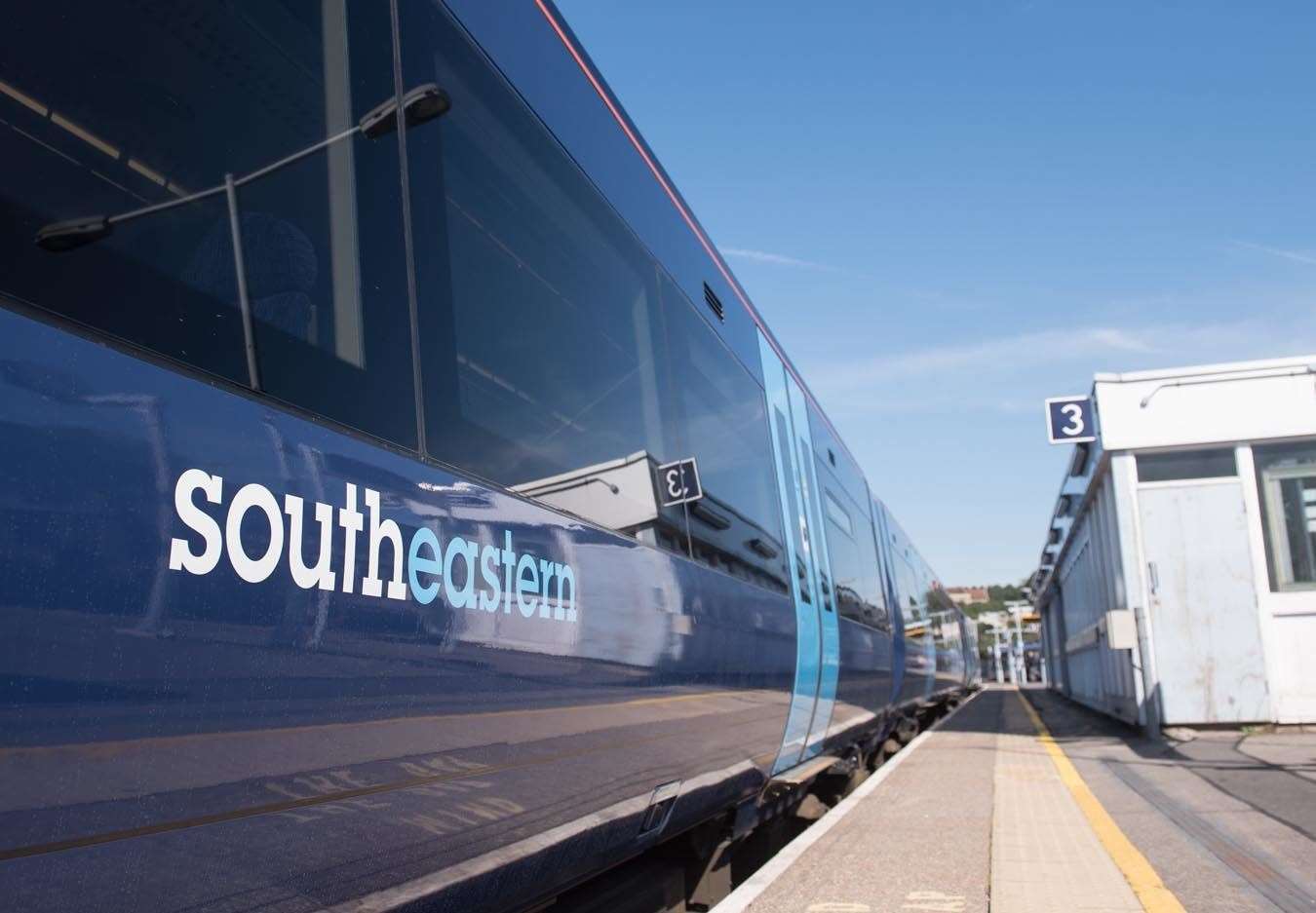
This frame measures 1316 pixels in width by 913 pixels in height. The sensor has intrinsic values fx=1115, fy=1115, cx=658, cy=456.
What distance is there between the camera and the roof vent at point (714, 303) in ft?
18.1

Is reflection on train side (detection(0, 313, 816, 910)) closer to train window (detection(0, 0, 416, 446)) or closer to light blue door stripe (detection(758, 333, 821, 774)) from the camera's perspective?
train window (detection(0, 0, 416, 446))

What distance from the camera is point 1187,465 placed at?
13719 mm

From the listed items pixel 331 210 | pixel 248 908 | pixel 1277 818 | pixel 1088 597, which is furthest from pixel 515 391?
pixel 1088 597

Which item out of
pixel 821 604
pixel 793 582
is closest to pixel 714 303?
pixel 793 582

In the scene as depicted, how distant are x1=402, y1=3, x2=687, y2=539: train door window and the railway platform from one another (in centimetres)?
177

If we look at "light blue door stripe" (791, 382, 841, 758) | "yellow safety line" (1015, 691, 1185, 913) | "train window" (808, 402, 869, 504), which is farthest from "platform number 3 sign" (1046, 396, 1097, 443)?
"light blue door stripe" (791, 382, 841, 758)

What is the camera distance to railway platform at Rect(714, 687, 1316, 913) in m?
4.29

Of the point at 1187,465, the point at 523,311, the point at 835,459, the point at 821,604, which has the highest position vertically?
the point at 1187,465

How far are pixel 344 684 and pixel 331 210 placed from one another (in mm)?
929

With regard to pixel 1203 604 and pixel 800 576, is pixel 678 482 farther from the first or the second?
pixel 1203 604

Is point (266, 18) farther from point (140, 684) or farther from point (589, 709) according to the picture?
point (589, 709)

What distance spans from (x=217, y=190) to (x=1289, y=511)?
14069mm

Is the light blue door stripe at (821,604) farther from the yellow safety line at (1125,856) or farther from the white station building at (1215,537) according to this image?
the white station building at (1215,537)

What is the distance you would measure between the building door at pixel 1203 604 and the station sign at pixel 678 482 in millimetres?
10625
